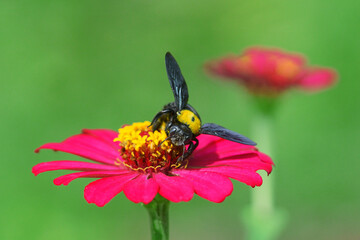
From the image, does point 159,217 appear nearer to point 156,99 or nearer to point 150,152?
point 150,152

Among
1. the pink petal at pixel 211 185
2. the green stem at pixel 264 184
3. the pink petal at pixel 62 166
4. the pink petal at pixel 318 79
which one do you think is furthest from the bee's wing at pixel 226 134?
the pink petal at pixel 318 79

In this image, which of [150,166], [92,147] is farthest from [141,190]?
[92,147]

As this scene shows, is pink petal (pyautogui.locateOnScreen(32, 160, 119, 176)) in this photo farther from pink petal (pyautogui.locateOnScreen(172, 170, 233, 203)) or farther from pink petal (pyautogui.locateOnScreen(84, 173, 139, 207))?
pink petal (pyautogui.locateOnScreen(172, 170, 233, 203))

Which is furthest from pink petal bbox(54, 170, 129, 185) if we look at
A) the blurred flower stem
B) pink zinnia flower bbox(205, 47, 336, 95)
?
pink zinnia flower bbox(205, 47, 336, 95)

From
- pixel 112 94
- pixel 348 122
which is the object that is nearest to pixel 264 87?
pixel 348 122

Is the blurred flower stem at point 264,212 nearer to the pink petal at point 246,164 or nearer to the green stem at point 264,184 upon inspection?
the green stem at point 264,184

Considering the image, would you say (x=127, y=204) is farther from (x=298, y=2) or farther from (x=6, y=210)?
(x=298, y=2)
